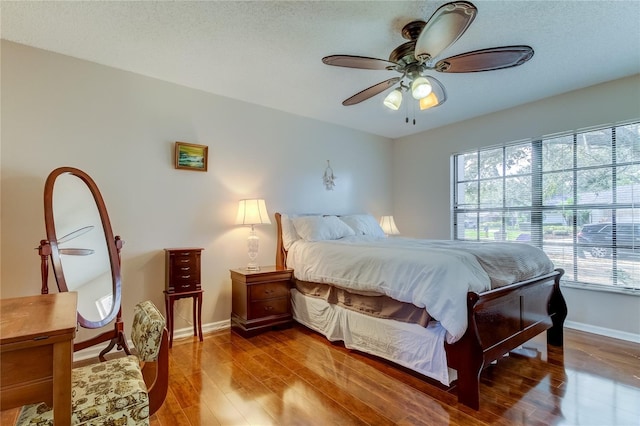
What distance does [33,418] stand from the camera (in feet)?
3.79

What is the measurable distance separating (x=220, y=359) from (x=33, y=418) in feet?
5.19

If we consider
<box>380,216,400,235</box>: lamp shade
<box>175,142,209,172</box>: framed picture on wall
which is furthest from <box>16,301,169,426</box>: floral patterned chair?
<box>380,216,400,235</box>: lamp shade

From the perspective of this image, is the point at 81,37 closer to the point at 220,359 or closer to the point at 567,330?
the point at 220,359

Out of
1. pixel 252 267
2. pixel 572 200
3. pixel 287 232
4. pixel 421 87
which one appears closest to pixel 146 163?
pixel 252 267

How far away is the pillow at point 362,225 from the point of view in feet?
13.7

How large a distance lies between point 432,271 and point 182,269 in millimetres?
2203

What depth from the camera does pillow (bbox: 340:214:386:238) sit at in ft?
13.7

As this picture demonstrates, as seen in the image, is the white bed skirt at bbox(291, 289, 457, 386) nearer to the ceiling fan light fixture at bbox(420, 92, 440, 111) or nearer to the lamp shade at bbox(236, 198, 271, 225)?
the lamp shade at bbox(236, 198, 271, 225)

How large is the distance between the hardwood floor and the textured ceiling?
250 centimetres

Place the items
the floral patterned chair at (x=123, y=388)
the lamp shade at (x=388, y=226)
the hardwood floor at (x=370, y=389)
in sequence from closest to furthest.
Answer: the floral patterned chair at (x=123, y=388) < the hardwood floor at (x=370, y=389) < the lamp shade at (x=388, y=226)

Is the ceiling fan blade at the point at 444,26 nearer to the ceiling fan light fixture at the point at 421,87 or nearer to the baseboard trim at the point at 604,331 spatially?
the ceiling fan light fixture at the point at 421,87

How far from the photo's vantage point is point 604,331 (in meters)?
3.22

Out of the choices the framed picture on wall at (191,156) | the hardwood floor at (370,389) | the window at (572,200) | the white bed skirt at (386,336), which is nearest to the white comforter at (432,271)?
the white bed skirt at (386,336)

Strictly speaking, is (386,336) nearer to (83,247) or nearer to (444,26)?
(444,26)
